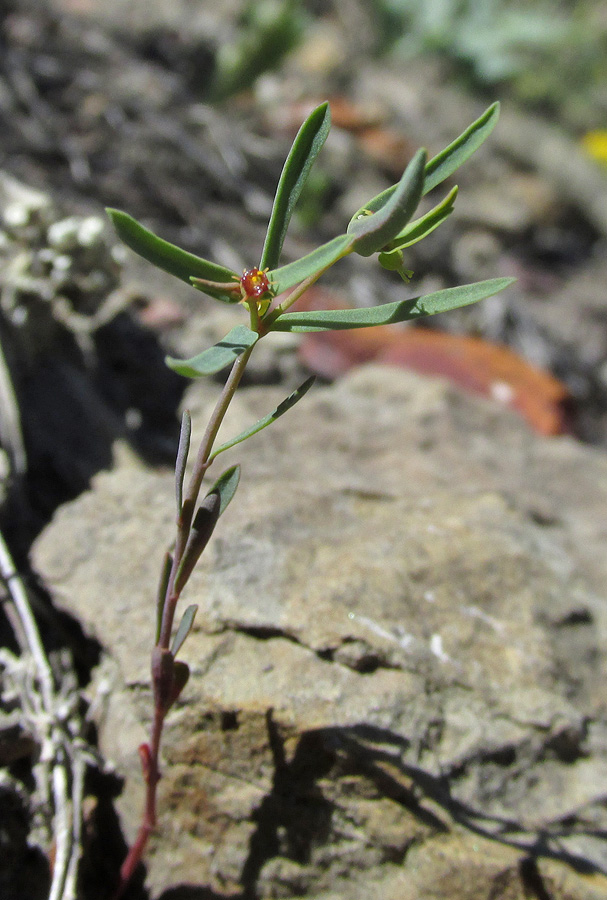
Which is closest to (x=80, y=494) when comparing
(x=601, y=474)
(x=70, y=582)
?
(x=70, y=582)

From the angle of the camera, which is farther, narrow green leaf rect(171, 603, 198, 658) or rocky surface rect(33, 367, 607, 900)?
rocky surface rect(33, 367, 607, 900)

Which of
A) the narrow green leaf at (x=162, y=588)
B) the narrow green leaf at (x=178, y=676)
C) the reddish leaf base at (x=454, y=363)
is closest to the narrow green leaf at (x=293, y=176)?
the narrow green leaf at (x=162, y=588)

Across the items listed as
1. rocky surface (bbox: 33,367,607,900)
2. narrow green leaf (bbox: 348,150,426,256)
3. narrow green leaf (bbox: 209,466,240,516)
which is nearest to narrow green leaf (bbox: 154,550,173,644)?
narrow green leaf (bbox: 209,466,240,516)

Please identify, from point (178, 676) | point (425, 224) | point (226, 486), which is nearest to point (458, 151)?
point (425, 224)

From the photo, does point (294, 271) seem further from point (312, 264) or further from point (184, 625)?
point (184, 625)

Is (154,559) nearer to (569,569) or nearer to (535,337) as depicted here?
(569,569)

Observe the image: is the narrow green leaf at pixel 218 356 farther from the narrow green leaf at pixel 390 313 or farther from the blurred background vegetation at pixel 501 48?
the blurred background vegetation at pixel 501 48

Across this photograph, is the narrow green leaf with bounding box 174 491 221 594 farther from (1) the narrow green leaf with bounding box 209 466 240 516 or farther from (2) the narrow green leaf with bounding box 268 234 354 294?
(2) the narrow green leaf with bounding box 268 234 354 294
